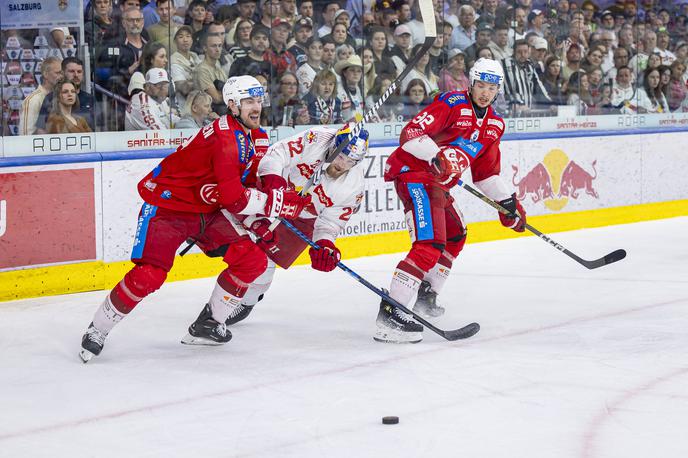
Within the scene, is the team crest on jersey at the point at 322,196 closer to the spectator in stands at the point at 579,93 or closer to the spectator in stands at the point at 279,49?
the spectator in stands at the point at 279,49

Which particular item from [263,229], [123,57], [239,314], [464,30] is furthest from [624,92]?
[263,229]

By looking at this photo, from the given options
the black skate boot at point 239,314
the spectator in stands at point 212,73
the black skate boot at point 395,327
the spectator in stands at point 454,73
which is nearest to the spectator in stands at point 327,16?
the spectator in stands at point 212,73

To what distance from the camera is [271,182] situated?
13.7 ft

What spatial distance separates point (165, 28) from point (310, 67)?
3.86 feet

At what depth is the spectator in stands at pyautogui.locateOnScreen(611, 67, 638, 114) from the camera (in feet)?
29.3

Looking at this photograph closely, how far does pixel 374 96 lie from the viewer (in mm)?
7453

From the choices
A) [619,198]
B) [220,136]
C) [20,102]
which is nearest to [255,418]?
[220,136]

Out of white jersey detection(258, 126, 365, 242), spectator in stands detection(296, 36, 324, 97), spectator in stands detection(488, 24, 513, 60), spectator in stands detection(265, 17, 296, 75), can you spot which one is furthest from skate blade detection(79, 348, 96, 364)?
spectator in stands detection(488, 24, 513, 60)

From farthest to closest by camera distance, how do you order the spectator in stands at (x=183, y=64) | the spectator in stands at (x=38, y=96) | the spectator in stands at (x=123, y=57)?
the spectator in stands at (x=183, y=64), the spectator in stands at (x=123, y=57), the spectator in stands at (x=38, y=96)

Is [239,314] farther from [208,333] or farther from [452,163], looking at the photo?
[452,163]

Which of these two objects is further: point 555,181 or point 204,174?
point 555,181

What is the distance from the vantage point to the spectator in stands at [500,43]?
8.19m

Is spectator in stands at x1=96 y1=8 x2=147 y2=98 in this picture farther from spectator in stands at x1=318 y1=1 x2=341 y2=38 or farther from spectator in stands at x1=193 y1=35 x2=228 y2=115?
spectator in stands at x1=318 y1=1 x2=341 y2=38

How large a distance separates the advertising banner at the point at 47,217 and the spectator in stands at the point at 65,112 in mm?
325
